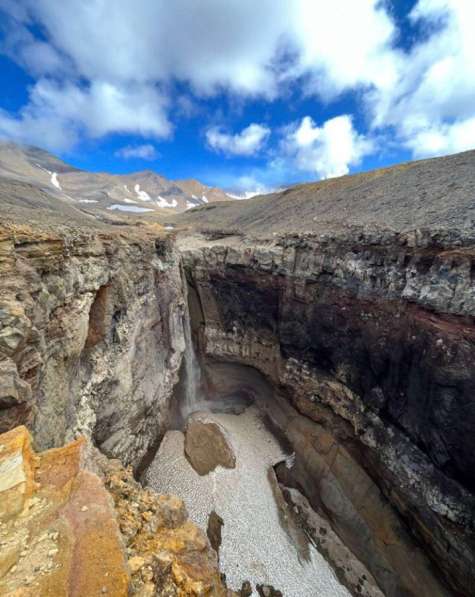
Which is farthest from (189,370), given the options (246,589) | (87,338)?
(246,589)

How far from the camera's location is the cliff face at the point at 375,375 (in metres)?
10.1

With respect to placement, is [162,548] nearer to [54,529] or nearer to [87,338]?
[54,529]

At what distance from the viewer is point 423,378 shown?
36.1 feet

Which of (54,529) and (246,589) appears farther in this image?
(246,589)

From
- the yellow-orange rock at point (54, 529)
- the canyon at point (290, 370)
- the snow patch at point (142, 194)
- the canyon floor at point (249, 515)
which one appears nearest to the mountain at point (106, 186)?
the snow patch at point (142, 194)

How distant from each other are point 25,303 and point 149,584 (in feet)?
19.3

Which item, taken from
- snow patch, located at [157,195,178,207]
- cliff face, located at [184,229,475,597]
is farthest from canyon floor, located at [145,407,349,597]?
snow patch, located at [157,195,178,207]

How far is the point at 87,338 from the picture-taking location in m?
10.2

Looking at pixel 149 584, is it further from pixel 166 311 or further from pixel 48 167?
pixel 48 167

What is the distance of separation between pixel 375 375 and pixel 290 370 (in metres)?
4.88

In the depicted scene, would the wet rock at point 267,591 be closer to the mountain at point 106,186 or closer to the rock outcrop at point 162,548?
the rock outcrop at point 162,548

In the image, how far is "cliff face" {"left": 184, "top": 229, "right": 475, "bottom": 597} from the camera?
396 inches

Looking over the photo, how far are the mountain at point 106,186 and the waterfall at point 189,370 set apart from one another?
42.8 metres

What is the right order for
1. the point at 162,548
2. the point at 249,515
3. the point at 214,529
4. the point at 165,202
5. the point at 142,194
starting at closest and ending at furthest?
1. the point at 162,548
2. the point at 214,529
3. the point at 249,515
4. the point at 142,194
5. the point at 165,202
